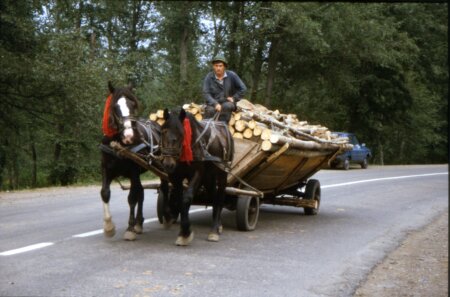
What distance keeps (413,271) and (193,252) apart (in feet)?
9.15

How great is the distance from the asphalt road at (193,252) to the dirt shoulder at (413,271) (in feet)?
0.58

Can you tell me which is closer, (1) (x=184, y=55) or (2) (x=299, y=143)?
(2) (x=299, y=143)

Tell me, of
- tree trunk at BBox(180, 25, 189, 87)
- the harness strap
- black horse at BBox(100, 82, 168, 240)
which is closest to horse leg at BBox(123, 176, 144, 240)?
black horse at BBox(100, 82, 168, 240)

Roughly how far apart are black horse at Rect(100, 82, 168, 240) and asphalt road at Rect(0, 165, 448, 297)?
1.94 ft

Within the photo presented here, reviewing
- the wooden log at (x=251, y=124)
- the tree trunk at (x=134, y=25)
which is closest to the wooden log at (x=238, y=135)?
the wooden log at (x=251, y=124)

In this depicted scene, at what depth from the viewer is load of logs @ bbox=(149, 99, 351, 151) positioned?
8555 mm

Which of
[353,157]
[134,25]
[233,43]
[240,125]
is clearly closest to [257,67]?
[233,43]

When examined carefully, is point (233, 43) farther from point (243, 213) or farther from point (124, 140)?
point (124, 140)

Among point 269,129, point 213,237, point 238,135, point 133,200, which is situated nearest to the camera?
point 133,200

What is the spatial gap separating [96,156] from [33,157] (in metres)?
4.60

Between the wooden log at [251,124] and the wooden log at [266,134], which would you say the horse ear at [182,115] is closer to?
the wooden log at [266,134]

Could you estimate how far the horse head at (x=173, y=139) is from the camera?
22.0 feet

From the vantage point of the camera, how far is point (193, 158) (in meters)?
7.32

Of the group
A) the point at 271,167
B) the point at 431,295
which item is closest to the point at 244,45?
the point at 271,167
